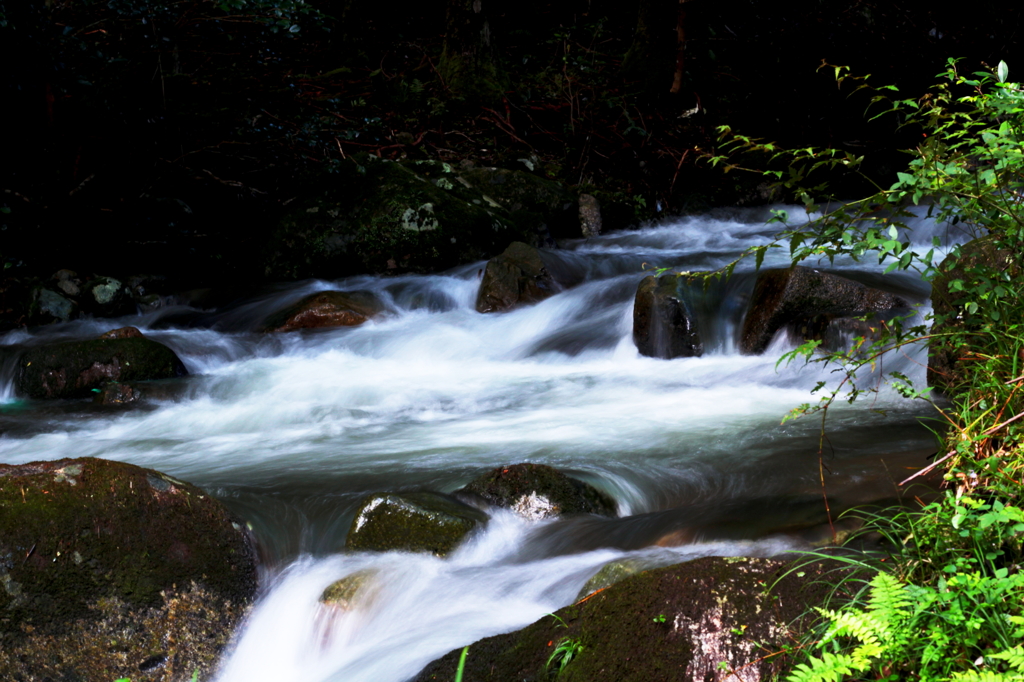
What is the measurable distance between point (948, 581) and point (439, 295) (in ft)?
25.2

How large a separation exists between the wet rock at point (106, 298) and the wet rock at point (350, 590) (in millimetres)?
7022

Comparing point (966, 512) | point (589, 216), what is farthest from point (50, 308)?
point (966, 512)

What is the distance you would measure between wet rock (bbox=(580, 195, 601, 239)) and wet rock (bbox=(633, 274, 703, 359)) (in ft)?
13.7

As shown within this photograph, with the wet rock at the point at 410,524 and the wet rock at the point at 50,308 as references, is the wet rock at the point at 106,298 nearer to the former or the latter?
the wet rock at the point at 50,308

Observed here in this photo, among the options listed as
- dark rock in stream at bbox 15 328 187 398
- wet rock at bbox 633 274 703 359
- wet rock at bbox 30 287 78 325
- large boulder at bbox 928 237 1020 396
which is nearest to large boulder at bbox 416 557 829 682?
large boulder at bbox 928 237 1020 396

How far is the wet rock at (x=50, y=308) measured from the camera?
8.94 m

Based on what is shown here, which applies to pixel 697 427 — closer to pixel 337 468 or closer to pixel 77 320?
pixel 337 468

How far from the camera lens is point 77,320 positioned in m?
9.05

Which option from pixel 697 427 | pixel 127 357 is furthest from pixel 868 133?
pixel 127 357

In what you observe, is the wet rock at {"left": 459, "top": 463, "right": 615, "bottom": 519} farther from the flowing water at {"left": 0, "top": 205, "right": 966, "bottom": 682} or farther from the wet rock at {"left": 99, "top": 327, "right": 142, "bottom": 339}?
the wet rock at {"left": 99, "top": 327, "right": 142, "bottom": 339}

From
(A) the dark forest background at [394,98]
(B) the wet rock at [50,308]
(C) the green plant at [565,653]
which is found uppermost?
(A) the dark forest background at [394,98]

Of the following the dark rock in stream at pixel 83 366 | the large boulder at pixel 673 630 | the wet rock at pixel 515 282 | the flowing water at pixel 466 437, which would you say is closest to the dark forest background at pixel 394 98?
the flowing water at pixel 466 437

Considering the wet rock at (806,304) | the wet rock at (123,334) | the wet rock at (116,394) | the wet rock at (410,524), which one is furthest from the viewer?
the wet rock at (123,334)

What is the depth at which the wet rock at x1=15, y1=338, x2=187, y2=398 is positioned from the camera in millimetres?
7062
